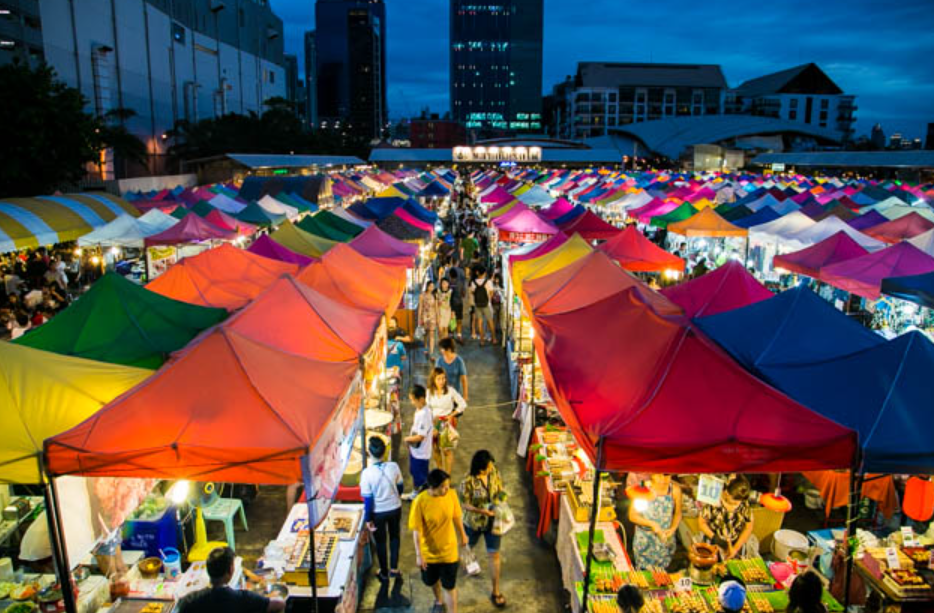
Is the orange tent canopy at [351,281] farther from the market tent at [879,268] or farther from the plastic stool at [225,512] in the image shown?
the market tent at [879,268]

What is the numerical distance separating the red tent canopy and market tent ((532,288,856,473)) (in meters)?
10.9

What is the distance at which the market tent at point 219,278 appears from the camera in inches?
355

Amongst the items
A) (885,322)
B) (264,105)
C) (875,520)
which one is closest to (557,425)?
(875,520)

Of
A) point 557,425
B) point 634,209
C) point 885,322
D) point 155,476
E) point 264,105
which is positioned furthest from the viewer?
point 264,105

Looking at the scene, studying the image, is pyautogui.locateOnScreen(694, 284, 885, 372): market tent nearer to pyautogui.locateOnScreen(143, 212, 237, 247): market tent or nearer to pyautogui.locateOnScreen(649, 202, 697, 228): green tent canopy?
pyautogui.locateOnScreen(143, 212, 237, 247): market tent

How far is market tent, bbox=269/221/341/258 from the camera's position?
1235 centimetres

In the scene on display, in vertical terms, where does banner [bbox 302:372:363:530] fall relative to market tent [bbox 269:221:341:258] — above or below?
below

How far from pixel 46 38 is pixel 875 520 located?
40088 mm

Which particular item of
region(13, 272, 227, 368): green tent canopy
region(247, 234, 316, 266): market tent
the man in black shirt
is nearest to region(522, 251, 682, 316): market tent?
region(13, 272, 227, 368): green tent canopy

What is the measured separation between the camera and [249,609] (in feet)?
12.2

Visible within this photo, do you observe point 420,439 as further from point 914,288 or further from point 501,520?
point 914,288

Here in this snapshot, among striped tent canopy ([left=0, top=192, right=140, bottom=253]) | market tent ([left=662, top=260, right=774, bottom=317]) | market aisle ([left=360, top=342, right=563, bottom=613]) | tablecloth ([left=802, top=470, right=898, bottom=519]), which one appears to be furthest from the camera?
striped tent canopy ([left=0, top=192, right=140, bottom=253])

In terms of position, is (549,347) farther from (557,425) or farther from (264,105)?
(264,105)

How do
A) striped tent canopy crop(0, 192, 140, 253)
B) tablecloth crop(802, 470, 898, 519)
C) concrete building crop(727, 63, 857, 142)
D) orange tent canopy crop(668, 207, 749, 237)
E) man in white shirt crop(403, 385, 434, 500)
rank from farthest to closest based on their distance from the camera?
concrete building crop(727, 63, 857, 142) < orange tent canopy crop(668, 207, 749, 237) < striped tent canopy crop(0, 192, 140, 253) < man in white shirt crop(403, 385, 434, 500) < tablecloth crop(802, 470, 898, 519)
